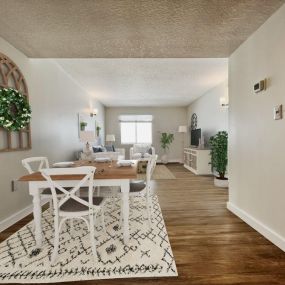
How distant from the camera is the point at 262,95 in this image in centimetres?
246

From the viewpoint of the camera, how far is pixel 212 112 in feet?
21.1

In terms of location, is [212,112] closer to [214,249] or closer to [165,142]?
[165,142]

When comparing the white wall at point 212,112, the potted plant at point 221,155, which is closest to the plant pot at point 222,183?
the potted plant at point 221,155

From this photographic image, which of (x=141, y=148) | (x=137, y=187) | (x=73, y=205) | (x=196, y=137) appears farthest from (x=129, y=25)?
(x=141, y=148)

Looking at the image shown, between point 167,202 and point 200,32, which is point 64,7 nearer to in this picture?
point 200,32

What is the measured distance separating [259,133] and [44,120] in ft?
10.9

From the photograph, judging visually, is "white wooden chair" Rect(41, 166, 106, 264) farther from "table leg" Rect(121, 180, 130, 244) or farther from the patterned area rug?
"table leg" Rect(121, 180, 130, 244)

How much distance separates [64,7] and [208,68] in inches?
129

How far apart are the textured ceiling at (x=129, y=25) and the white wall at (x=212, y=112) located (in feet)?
8.47

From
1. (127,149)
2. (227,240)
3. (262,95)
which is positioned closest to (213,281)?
(227,240)

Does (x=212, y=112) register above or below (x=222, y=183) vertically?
above

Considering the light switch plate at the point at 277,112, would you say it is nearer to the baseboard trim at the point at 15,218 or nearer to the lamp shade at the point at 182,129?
the baseboard trim at the point at 15,218

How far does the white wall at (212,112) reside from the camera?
5.59 metres

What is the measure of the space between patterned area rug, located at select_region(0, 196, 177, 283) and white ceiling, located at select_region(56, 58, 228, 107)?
9.87 feet
